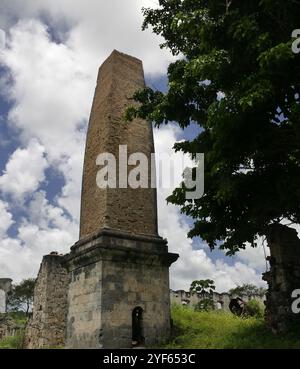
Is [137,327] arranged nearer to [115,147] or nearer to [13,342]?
[115,147]

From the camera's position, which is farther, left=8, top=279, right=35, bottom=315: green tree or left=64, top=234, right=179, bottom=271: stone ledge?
left=8, top=279, right=35, bottom=315: green tree

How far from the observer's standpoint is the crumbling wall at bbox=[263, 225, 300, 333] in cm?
940

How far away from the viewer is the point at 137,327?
10766mm

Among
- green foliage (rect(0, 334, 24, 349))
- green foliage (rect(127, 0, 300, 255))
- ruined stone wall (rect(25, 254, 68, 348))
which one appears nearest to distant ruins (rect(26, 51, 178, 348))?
green foliage (rect(127, 0, 300, 255))

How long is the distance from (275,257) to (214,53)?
15.9 ft

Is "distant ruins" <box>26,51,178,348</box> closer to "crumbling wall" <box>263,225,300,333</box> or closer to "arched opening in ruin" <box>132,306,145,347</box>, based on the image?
"arched opening in ruin" <box>132,306,145,347</box>

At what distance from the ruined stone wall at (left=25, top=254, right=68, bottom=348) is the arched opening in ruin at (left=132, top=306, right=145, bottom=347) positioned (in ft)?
23.0

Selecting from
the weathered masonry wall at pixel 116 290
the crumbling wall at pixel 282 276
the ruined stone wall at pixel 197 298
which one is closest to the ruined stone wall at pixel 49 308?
the weathered masonry wall at pixel 116 290

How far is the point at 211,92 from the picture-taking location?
8.57m

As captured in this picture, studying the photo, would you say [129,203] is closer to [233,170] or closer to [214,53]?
[233,170]

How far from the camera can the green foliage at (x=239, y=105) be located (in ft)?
23.4

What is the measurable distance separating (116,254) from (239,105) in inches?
201

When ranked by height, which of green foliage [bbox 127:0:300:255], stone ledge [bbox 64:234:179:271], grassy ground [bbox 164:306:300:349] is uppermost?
green foliage [bbox 127:0:300:255]

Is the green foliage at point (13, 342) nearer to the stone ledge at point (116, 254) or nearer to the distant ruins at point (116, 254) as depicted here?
the distant ruins at point (116, 254)
